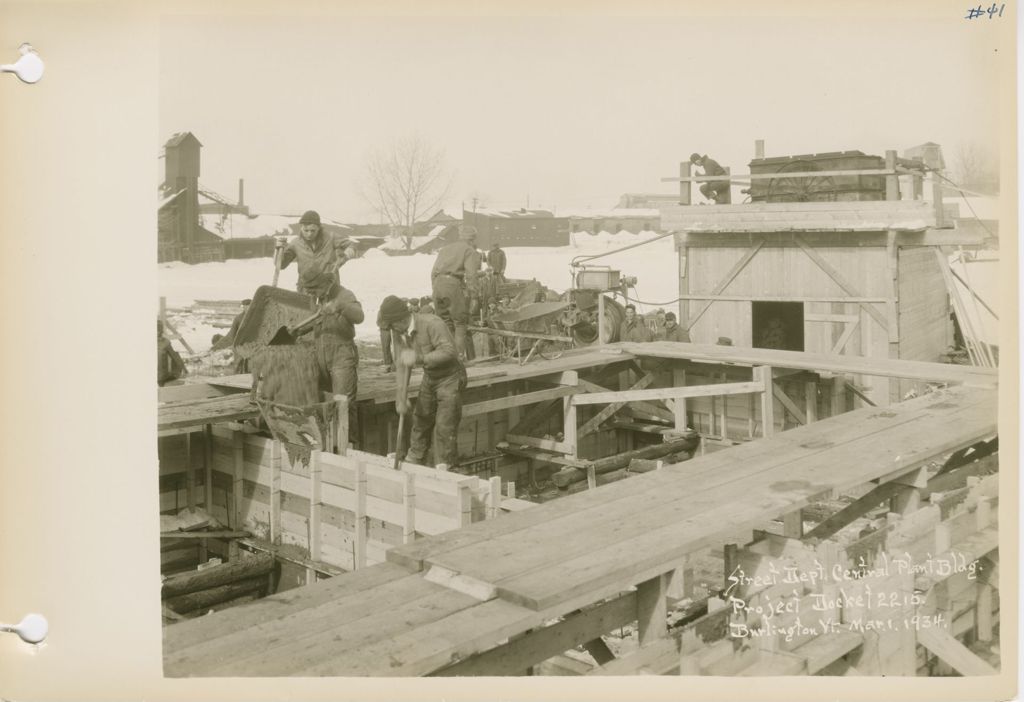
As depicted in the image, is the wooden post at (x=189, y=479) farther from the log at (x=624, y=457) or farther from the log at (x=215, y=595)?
the log at (x=624, y=457)

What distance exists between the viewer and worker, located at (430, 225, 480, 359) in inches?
352

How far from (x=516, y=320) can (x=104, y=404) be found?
7.90 metres

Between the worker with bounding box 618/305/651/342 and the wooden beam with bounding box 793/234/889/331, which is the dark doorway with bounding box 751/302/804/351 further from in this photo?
the worker with bounding box 618/305/651/342

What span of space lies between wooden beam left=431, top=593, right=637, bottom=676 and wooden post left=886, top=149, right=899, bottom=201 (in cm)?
557

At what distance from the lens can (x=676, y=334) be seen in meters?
12.6

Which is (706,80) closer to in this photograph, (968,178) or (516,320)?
(968,178)

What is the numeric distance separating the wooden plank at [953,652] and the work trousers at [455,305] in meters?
4.70

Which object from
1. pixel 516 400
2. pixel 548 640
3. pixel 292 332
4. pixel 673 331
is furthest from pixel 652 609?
pixel 673 331

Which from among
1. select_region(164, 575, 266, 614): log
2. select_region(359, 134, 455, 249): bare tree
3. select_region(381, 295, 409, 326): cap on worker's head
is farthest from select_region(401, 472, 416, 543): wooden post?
select_region(359, 134, 455, 249): bare tree

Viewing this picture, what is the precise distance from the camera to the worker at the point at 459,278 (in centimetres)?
894

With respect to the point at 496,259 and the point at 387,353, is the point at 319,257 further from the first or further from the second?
the point at 496,259

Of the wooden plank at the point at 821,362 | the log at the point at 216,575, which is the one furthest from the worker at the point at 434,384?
the wooden plank at the point at 821,362

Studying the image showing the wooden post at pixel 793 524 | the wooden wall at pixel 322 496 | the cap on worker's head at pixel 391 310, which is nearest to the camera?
the wooden post at pixel 793 524

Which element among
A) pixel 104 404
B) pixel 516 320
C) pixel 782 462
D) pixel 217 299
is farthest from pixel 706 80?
pixel 516 320
